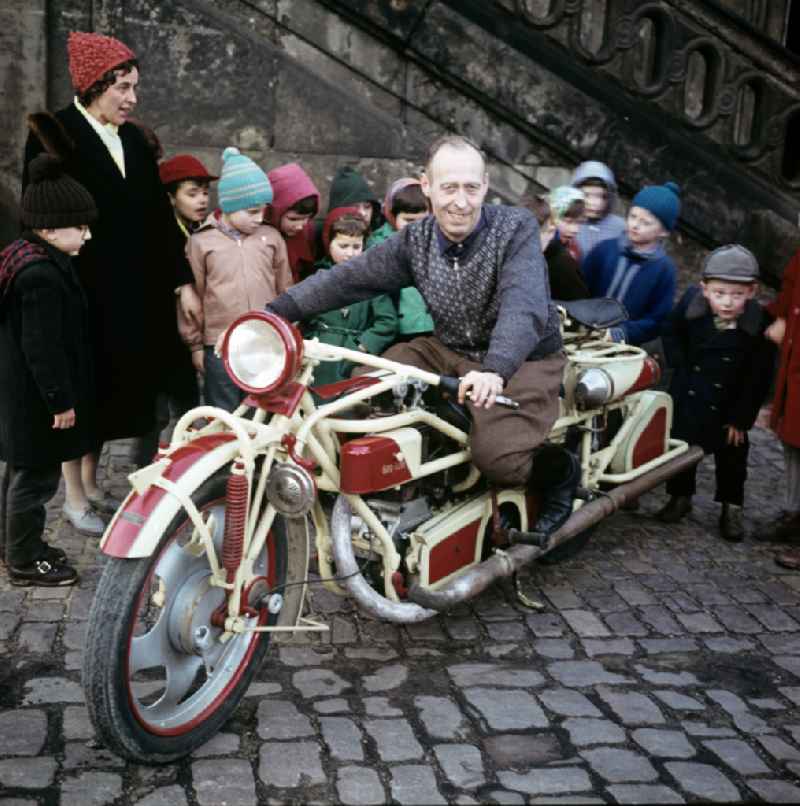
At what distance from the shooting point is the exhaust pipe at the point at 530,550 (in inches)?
171

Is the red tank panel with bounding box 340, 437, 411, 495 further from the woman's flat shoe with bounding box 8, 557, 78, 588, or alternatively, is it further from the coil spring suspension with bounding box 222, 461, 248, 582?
the woman's flat shoe with bounding box 8, 557, 78, 588

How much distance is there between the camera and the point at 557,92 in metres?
7.96

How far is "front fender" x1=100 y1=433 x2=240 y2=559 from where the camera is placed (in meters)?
3.43

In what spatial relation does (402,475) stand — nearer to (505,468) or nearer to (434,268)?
(505,468)

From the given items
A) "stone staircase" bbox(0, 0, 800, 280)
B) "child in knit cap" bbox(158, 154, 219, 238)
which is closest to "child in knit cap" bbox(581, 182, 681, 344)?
"stone staircase" bbox(0, 0, 800, 280)

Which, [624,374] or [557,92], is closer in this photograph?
[624,374]

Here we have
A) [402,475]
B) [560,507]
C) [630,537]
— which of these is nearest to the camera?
[402,475]

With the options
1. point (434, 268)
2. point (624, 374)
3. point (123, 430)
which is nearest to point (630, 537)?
point (624, 374)

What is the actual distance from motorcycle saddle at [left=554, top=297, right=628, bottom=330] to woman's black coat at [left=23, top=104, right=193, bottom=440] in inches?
74.5

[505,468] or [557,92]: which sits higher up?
[557,92]

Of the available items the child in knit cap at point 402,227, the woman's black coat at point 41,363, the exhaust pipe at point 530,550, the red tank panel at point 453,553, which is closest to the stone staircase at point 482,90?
the child in knit cap at point 402,227

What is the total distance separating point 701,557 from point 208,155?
382 cm

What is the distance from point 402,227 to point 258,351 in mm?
2225

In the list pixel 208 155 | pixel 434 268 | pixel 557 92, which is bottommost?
pixel 434 268
